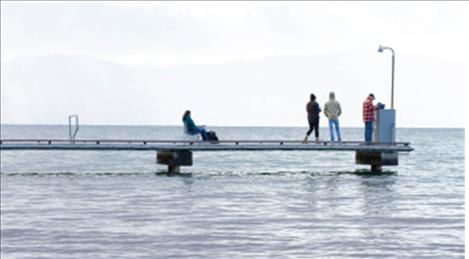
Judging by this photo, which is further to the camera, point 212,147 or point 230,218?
point 212,147

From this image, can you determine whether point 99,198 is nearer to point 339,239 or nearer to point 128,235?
point 128,235

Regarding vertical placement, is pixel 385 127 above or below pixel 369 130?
above

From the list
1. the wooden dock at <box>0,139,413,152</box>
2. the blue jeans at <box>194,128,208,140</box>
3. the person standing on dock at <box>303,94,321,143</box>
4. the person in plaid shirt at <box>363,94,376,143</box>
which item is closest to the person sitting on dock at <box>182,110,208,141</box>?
the blue jeans at <box>194,128,208,140</box>

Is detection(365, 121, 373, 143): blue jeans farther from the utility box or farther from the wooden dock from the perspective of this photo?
the wooden dock

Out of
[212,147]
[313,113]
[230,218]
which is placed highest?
[313,113]

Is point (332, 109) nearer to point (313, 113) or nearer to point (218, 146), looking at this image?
point (313, 113)

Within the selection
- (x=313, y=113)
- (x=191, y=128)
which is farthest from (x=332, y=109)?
(x=191, y=128)

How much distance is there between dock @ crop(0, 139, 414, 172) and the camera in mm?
34656

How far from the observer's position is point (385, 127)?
36.0 m

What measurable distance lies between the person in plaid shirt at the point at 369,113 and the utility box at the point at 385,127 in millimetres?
180

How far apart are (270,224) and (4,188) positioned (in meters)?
14.8

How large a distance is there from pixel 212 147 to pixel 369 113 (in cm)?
537

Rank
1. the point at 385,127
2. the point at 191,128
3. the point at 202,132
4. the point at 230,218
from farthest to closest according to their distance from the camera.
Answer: the point at 385,127, the point at 202,132, the point at 191,128, the point at 230,218

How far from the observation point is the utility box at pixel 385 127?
117 feet
